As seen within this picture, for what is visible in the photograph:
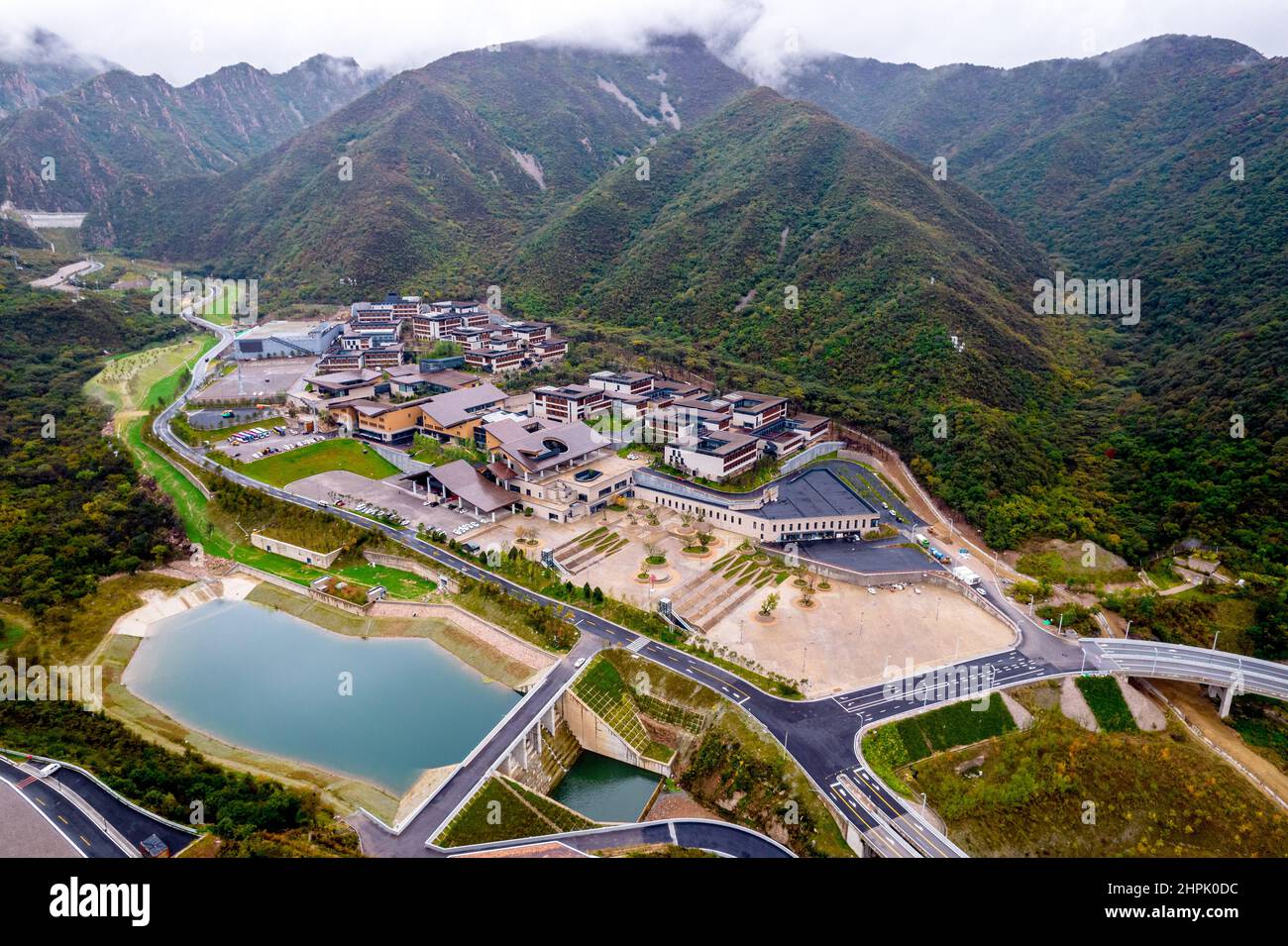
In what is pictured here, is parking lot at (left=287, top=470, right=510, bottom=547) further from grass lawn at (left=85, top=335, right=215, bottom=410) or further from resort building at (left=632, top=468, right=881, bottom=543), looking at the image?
grass lawn at (left=85, top=335, right=215, bottom=410)

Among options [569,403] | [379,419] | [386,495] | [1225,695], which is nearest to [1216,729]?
[1225,695]

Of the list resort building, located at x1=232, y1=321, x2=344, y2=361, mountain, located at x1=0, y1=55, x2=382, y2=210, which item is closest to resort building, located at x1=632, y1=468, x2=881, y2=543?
resort building, located at x1=232, y1=321, x2=344, y2=361

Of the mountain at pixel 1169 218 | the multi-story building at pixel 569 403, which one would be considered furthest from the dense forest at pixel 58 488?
the mountain at pixel 1169 218

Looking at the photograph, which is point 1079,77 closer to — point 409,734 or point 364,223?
point 364,223

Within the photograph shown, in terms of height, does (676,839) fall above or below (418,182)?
below

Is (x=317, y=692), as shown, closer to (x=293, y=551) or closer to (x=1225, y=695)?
(x=293, y=551)
